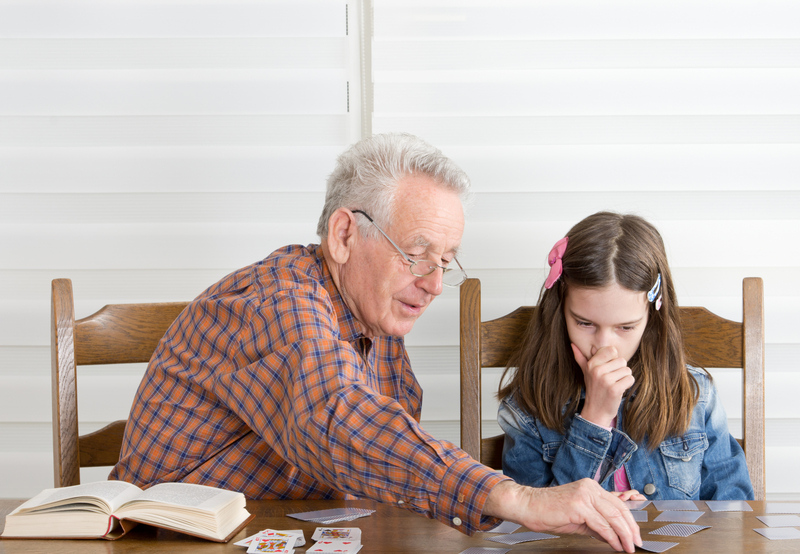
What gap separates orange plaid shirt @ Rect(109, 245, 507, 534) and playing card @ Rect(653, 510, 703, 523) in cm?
42

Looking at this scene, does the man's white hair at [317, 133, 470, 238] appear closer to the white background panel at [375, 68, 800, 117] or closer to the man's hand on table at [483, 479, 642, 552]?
the white background panel at [375, 68, 800, 117]

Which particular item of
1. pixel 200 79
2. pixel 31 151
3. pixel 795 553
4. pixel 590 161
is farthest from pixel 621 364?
pixel 31 151

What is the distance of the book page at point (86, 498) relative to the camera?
1.13 meters

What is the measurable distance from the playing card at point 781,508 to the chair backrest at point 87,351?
146 cm

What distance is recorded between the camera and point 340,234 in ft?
5.00

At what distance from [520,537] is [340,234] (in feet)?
2.51

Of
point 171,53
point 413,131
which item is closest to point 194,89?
point 171,53

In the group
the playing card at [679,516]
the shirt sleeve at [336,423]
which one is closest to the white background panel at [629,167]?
the shirt sleeve at [336,423]

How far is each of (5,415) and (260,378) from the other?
4.65 feet

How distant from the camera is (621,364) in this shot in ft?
5.37

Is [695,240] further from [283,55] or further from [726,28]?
[283,55]

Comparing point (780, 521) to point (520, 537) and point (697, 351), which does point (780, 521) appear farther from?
point (697, 351)

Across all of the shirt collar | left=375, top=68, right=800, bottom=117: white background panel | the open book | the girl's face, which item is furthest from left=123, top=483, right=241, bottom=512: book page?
left=375, top=68, right=800, bottom=117: white background panel

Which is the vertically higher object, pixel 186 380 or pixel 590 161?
pixel 590 161
